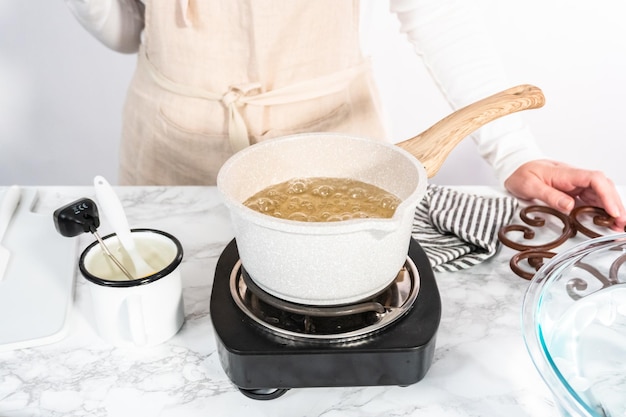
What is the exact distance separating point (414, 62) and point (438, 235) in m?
1.35

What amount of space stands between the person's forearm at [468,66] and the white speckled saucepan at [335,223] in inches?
9.7

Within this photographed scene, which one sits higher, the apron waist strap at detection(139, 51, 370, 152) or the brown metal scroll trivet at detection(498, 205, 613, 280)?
the apron waist strap at detection(139, 51, 370, 152)

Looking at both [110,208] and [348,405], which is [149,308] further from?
[348,405]

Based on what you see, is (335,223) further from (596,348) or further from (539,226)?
(539,226)

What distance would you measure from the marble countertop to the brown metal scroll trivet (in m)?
0.04

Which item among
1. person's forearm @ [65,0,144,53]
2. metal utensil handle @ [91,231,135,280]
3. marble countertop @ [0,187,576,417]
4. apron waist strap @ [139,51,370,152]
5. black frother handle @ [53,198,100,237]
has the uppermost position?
person's forearm @ [65,0,144,53]

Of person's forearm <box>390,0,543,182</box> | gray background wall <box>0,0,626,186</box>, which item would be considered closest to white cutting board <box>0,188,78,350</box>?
person's forearm <box>390,0,543,182</box>

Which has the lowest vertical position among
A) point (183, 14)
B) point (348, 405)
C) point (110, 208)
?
point (348, 405)

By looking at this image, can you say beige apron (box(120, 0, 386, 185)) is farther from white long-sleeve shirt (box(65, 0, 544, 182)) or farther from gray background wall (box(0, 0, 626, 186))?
gray background wall (box(0, 0, 626, 186))

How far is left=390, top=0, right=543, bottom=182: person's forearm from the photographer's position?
3.92ft

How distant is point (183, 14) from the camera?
1180 mm

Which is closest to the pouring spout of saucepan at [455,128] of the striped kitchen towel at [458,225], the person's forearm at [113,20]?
the striped kitchen towel at [458,225]

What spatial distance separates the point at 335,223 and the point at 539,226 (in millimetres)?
489

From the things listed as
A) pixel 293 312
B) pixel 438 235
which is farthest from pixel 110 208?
pixel 438 235
